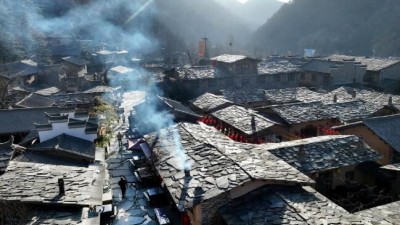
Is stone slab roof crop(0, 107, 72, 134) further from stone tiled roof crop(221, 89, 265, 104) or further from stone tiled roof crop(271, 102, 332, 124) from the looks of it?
stone tiled roof crop(271, 102, 332, 124)

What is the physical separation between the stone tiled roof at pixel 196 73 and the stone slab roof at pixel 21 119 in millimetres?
15914

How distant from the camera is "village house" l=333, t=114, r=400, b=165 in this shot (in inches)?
835

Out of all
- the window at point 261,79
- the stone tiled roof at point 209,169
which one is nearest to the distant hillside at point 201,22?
the window at point 261,79

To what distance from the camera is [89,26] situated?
296 feet

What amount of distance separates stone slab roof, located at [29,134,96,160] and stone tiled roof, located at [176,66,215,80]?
1925 cm

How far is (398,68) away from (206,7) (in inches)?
2793

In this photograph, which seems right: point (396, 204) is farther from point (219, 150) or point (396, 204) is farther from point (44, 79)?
point (44, 79)

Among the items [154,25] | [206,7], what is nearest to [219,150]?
[154,25]

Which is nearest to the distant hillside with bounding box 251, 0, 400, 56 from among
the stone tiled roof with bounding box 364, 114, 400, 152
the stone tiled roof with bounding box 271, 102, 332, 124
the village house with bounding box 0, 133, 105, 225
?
the stone tiled roof with bounding box 271, 102, 332, 124

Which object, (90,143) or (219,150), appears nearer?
(219,150)

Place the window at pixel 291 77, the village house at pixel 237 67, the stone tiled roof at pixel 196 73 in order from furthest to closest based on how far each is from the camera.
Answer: the window at pixel 291 77 < the village house at pixel 237 67 < the stone tiled roof at pixel 196 73

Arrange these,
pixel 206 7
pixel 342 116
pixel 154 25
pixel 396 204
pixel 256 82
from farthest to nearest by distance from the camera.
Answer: pixel 206 7 → pixel 154 25 → pixel 256 82 → pixel 342 116 → pixel 396 204

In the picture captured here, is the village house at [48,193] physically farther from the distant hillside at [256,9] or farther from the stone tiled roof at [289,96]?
the distant hillside at [256,9]

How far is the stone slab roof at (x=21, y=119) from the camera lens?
25297 mm
